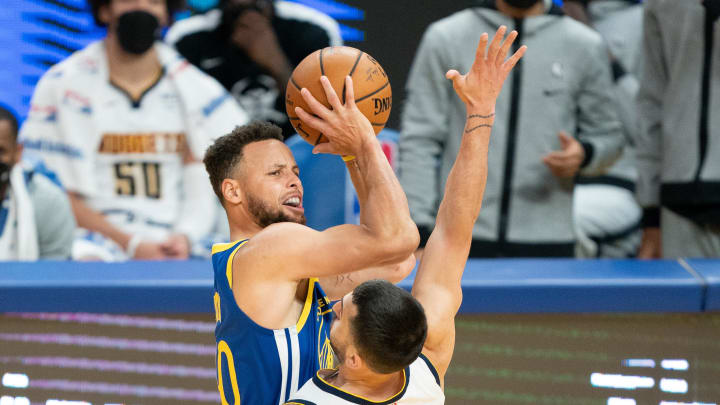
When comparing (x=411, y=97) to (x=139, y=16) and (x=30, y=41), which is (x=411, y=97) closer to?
(x=139, y=16)

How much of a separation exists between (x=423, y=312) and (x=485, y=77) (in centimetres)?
66

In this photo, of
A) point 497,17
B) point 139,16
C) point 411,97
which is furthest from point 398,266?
point 139,16

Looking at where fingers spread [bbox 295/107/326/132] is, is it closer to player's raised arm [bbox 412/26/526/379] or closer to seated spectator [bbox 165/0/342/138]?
player's raised arm [bbox 412/26/526/379]

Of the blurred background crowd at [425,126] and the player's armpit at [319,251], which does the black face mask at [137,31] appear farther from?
the player's armpit at [319,251]

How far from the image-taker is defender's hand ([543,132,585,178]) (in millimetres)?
3918

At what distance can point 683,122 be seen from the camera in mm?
3559

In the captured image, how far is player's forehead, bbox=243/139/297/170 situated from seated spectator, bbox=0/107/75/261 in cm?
241

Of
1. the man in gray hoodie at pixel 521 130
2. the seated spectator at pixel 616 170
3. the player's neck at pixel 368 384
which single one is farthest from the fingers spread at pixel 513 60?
the seated spectator at pixel 616 170

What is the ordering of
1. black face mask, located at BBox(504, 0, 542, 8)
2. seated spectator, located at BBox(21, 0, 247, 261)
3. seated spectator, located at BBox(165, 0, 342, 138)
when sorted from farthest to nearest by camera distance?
seated spectator, located at BBox(165, 0, 342, 138) < seated spectator, located at BBox(21, 0, 247, 261) < black face mask, located at BBox(504, 0, 542, 8)

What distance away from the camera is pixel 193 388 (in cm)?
280

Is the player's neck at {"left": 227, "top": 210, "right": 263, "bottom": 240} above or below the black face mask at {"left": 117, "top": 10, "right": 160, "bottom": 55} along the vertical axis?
below

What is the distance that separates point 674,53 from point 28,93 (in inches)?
139

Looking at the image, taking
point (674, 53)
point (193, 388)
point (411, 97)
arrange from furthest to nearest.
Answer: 1. point (411, 97)
2. point (674, 53)
3. point (193, 388)

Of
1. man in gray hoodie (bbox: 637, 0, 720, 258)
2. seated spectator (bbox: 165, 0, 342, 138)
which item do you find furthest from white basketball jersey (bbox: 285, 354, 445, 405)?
seated spectator (bbox: 165, 0, 342, 138)
